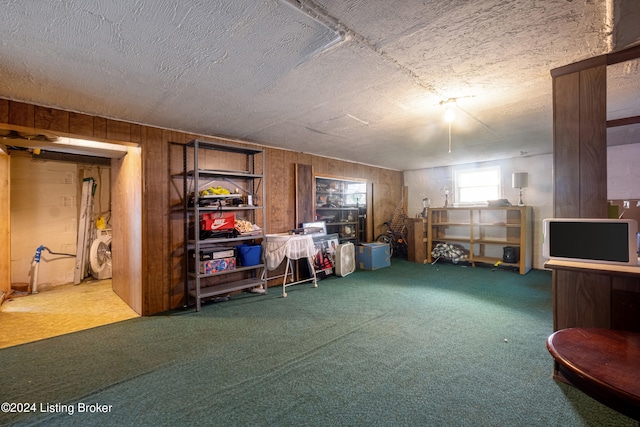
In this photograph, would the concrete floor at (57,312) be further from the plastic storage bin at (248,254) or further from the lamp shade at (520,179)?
the lamp shade at (520,179)

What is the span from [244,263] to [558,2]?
157 inches

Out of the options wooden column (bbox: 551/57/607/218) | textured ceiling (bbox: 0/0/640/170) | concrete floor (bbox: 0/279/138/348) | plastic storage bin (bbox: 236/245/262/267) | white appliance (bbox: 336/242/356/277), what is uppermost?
textured ceiling (bbox: 0/0/640/170)

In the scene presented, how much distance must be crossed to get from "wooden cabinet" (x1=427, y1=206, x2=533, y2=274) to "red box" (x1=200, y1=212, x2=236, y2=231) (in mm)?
4658

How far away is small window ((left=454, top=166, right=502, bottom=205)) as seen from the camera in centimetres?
620

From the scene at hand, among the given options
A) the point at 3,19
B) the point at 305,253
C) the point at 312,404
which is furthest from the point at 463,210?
the point at 3,19

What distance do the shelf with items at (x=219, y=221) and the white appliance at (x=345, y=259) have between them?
1.53 m

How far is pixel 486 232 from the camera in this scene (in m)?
6.21

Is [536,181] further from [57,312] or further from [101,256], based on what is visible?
[101,256]

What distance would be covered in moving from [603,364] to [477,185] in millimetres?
6267

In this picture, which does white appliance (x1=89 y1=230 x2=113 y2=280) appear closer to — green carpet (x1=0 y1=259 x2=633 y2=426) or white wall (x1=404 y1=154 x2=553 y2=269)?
green carpet (x1=0 y1=259 x2=633 y2=426)

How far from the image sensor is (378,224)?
7020 mm

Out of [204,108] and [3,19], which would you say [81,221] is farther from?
[3,19]

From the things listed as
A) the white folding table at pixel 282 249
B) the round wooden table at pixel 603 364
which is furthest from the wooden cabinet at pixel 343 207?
the round wooden table at pixel 603 364

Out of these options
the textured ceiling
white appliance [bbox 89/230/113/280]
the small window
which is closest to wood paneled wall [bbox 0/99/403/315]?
the textured ceiling
